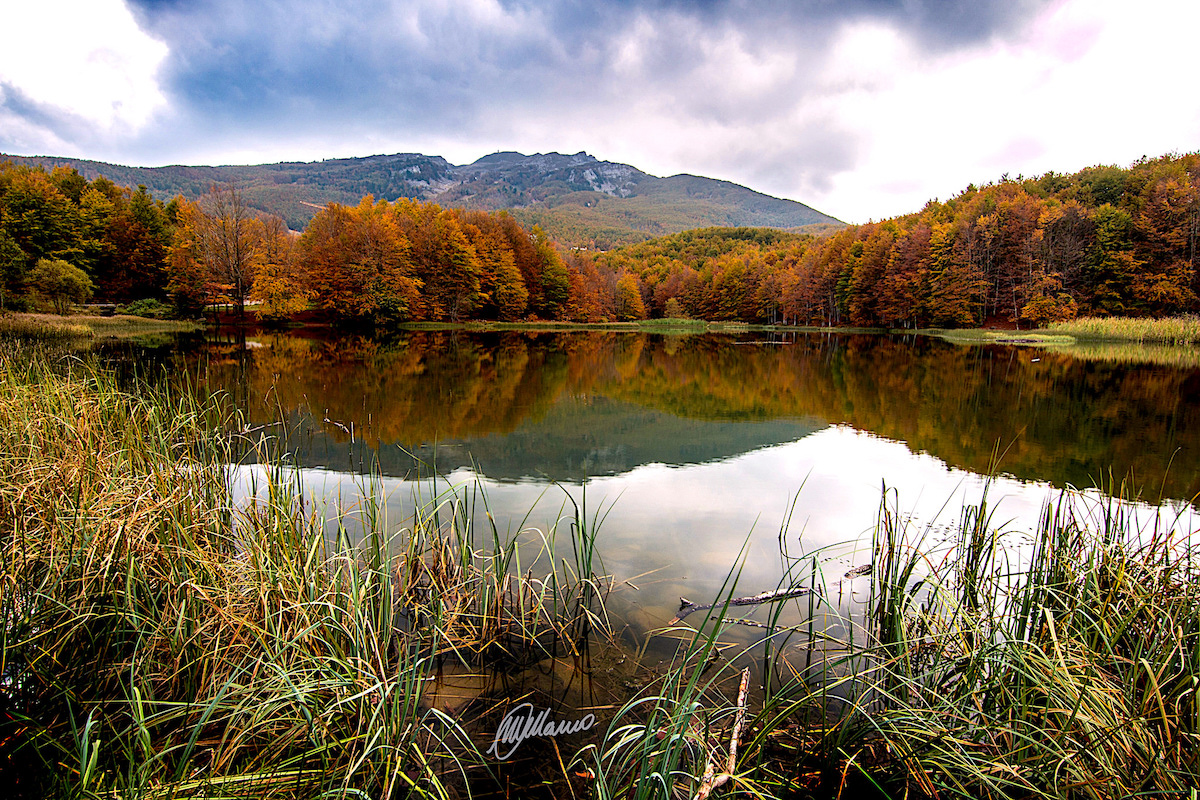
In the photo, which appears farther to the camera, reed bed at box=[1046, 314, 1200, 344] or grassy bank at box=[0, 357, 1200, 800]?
reed bed at box=[1046, 314, 1200, 344]

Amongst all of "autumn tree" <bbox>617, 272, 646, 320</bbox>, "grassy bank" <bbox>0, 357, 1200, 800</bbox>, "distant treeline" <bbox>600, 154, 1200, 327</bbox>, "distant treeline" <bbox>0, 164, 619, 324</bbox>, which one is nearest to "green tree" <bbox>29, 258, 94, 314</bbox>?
"distant treeline" <bbox>0, 164, 619, 324</bbox>

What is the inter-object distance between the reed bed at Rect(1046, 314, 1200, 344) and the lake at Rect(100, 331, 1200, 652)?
13301mm

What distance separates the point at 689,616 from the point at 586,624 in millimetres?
761

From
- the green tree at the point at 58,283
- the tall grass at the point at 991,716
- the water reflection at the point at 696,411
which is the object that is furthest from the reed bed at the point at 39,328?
the tall grass at the point at 991,716

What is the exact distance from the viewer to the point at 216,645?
2471 millimetres

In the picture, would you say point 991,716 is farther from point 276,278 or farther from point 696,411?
point 276,278

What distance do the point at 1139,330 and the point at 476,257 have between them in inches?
1899

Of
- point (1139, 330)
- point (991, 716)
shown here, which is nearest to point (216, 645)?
point (991, 716)

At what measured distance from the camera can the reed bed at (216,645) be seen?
2.05 metres

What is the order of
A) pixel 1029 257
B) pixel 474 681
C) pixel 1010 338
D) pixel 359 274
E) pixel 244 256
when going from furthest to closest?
pixel 1029 257
pixel 359 274
pixel 244 256
pixel 1010 338
pixel 474 681

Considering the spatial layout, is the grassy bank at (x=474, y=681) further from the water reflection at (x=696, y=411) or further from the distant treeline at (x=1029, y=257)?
the distant treeline at (x=1029, y=257)

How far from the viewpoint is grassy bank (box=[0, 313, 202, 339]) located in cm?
2077

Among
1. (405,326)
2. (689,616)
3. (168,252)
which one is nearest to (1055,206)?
(405,326)

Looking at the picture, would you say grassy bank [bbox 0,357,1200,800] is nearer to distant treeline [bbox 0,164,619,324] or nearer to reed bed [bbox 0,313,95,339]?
reed bed [bbox 0,313,95,339]
